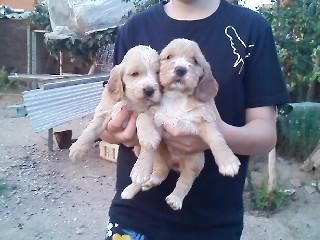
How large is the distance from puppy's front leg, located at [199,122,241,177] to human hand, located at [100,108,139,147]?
209mm

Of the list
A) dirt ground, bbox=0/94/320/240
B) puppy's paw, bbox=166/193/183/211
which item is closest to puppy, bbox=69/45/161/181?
puppy's paw, bbox=166/193/183/211

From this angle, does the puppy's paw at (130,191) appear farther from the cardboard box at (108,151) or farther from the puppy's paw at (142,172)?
the cardboard box at (108,151)

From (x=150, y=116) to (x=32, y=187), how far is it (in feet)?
13.0

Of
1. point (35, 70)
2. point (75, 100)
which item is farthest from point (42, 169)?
point (35, 70)

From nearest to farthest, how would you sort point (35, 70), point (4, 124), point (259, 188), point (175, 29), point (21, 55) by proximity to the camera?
point (175, 29) → point (259, 188) → point (4, 124) → point (35, 70) → point (21, 55)

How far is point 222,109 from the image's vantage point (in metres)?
1.76

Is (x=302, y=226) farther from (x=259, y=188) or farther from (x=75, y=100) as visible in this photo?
(x=75, y=100)

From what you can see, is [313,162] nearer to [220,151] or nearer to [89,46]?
[220,151]

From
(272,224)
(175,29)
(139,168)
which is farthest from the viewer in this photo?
(272,224)

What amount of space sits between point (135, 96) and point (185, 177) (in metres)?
0.28

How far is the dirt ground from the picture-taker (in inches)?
172

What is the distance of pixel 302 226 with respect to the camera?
450cm

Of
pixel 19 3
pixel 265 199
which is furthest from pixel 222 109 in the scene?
pixel 19 3

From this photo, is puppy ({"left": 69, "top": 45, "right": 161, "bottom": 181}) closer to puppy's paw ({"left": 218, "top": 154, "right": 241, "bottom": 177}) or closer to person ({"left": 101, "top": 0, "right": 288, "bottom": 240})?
person ({"left": 101, "top": 0, "right": 288, "bottom": 240})
